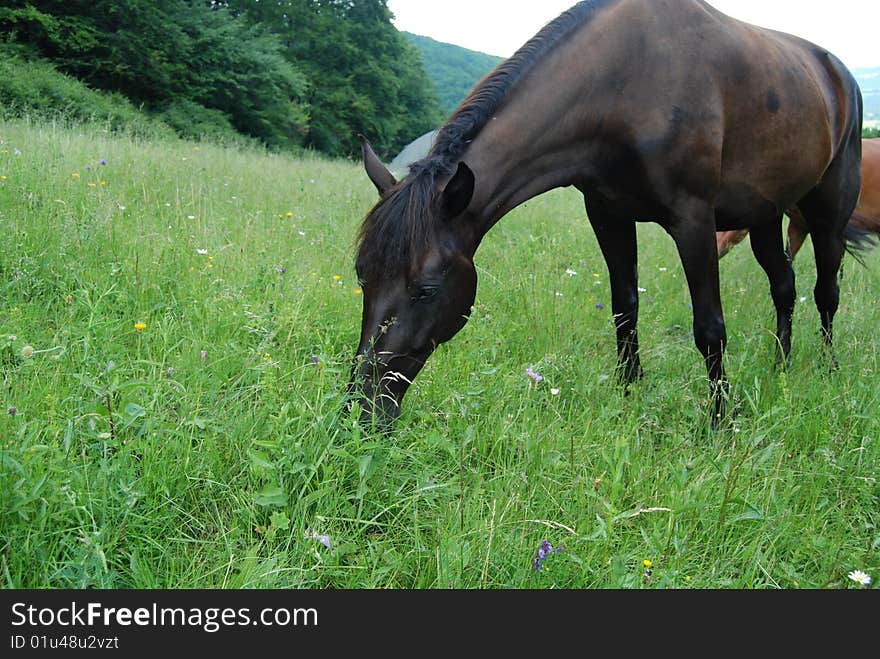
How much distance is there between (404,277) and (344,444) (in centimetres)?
65

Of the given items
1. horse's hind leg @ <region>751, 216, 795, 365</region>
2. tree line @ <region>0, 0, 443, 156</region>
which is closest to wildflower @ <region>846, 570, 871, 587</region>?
horse's hind leg @ <region>751, 216, 795, 365</region>

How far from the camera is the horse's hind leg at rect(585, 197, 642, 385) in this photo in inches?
128

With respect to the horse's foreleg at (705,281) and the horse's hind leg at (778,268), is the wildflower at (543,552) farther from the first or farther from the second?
the horse's hind leg at (778,268)

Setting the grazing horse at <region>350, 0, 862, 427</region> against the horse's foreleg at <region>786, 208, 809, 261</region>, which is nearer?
the grazing horse at <region>350, 0, 862, 427</region>

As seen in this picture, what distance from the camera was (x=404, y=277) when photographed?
2.23 metres

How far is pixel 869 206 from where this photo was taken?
663cm

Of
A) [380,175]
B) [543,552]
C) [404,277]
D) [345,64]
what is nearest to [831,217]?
[380,175]

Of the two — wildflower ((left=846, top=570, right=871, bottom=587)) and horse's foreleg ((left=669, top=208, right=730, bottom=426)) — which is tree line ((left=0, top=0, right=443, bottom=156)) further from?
wildflower ((left=846, top=570, right=871, bottom=587))

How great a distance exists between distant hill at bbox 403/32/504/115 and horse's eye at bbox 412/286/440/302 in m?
52.3

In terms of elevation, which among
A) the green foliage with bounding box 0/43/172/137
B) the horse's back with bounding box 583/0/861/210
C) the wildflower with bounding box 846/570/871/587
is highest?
the horse's back with bounding box 583/0/861/210

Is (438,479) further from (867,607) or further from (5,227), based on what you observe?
(5,227)

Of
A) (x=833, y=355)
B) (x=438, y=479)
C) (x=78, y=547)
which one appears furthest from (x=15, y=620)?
(x=833, y=355)

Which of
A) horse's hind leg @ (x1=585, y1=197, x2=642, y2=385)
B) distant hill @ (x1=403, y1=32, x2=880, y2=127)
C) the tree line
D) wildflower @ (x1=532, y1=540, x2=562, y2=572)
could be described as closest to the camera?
wildflower @ (x1=532, y1=540, x2=562, y2=572)

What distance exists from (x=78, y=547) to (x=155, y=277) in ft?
6.69
